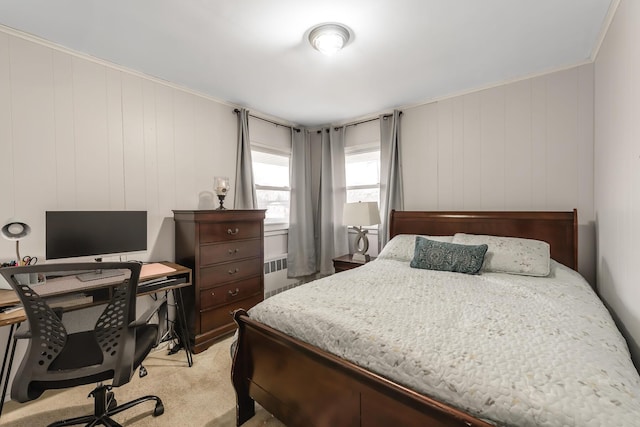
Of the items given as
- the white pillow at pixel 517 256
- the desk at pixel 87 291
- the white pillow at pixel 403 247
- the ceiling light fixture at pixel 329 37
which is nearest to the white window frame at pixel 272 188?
the desk at pixel 87 291

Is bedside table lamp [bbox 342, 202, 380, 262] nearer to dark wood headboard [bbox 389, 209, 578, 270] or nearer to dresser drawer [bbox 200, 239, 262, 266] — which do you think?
dark wood headboard [bbox 389, 209, 578, 270]

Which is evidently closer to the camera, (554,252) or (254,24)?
(254,24)

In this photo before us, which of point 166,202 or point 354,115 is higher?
point 354,115

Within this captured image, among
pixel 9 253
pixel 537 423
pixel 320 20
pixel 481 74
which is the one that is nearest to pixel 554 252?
pixel 481 74

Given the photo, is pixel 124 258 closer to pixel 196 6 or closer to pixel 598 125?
pixel 196 6

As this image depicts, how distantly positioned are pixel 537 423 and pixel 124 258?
9.38ft

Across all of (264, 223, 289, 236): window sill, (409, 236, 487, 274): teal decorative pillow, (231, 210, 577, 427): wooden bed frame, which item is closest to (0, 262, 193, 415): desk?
(231, 210, 577, 427): wooden bed frame

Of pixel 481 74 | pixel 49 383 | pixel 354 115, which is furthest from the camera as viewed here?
pixel 354 115

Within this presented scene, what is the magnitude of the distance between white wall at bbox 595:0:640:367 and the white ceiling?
0.29 meters

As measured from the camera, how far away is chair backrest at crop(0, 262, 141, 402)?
1.26 meters

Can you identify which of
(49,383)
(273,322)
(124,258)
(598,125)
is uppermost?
(598,125)

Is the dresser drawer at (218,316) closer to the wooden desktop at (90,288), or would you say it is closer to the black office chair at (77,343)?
the wooden desktop at (90,288)

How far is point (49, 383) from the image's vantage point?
4.26ft

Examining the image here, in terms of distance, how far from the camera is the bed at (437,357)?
2.91ft
